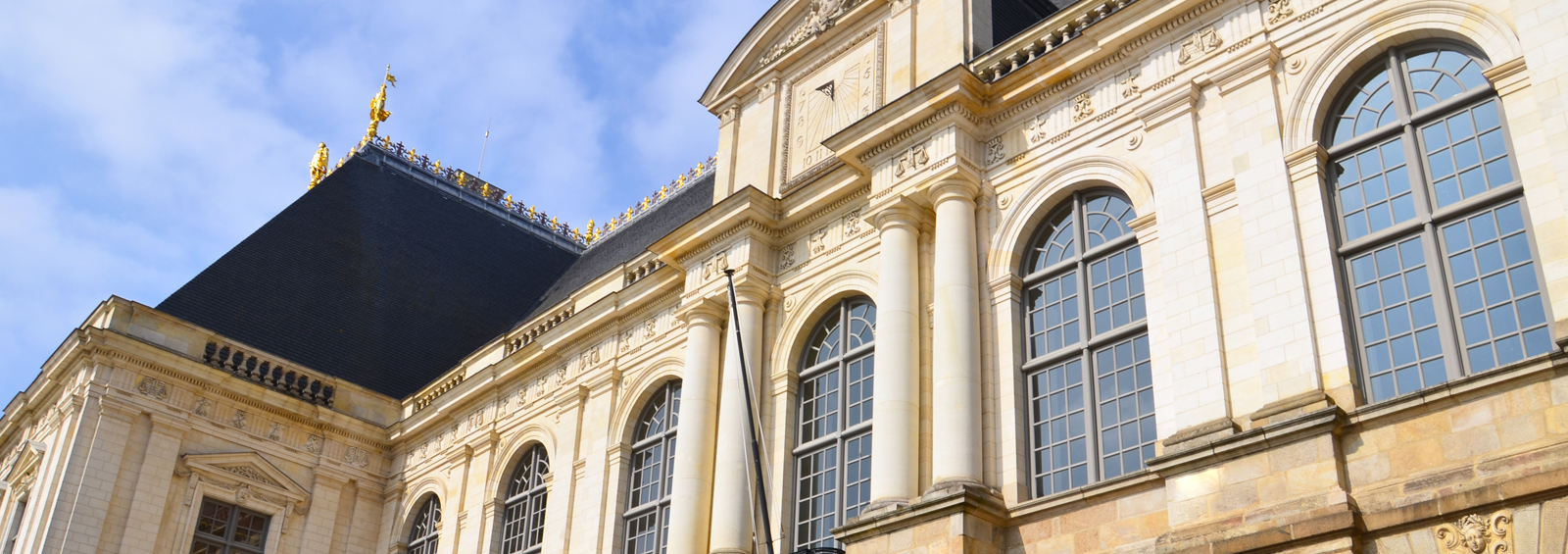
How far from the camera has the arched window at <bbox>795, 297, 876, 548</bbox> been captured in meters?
15.0

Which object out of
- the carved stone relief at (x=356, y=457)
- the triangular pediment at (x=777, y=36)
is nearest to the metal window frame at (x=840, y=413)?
the triangular pediment at (x=777, y=36)

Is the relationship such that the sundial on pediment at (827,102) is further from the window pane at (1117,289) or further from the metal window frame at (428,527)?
the metal window frame at (428,527)

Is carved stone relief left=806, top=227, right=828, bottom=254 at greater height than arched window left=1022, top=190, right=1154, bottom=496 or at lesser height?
greater

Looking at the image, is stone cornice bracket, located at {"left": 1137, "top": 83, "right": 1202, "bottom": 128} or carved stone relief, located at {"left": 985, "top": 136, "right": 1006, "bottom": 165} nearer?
stone cornice bracket, located at {"left": 1137, "top": 83, "right": 1202, "bottom": 128}

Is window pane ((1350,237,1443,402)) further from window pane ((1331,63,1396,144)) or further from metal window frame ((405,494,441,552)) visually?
metal window frame ((405,494,441,552))

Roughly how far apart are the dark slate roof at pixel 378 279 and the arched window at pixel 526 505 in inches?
196

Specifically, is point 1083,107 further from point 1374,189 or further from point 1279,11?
point 1374,189

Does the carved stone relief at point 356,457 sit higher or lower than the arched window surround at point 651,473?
higher

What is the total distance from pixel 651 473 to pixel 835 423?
3702 millimetres

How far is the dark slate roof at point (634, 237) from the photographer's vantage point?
79.8 feet

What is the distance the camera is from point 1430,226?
1093cm

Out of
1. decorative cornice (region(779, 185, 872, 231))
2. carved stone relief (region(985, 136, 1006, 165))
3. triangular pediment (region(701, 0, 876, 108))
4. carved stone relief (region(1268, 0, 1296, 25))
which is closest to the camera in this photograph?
carved stone relief (region(1268, 0, 1296, 25))

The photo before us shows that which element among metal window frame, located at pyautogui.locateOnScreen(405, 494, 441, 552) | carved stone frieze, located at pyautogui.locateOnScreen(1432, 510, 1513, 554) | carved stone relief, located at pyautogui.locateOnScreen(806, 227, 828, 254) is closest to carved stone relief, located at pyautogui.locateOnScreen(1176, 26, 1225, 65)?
carved stone relief, located at pyautogui.locateOnScreen(806, 227, 828, 254)

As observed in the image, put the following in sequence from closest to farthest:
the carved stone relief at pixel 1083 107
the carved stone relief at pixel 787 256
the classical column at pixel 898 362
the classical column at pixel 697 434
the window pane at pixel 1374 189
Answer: the window pane at pixel 1374 189, the classical column at pixel 898 362, the carved stone relief at pixel 1083 107, the classical column at pixel 697 434, the carved stone relief at pixel 787 256
